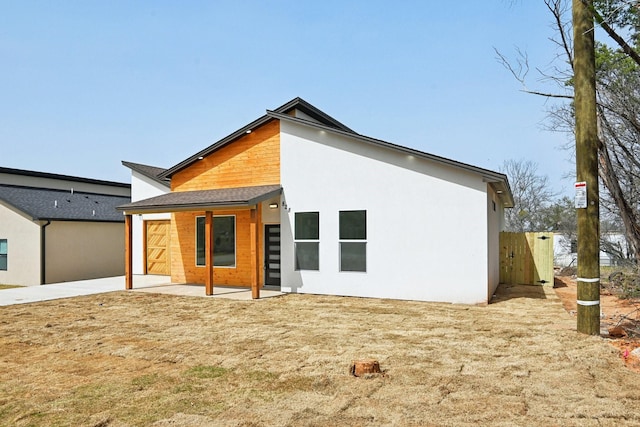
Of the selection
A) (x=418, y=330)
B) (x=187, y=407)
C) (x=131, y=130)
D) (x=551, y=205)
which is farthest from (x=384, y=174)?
(x=551, y=205)

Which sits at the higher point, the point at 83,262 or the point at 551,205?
the point at 551,205

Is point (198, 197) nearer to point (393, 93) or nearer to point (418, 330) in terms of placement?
Result: point (418, 330)

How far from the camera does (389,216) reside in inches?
448

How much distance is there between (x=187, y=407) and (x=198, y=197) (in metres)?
9.77

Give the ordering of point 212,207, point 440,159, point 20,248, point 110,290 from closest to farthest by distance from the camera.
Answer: point 440,159, point 212,207, point 110,290, point 20,248

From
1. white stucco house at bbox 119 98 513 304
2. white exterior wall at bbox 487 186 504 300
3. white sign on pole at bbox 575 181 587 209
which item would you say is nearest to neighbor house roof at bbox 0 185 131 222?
white stucco house at bbox 119 98 513 304

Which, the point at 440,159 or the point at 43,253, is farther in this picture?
the point at 43,253

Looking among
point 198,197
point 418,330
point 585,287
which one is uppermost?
point 198,197

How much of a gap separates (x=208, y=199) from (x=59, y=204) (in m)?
10.3

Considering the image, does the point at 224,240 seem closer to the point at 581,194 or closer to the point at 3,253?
the point at 3,253

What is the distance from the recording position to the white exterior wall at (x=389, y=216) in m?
10.5

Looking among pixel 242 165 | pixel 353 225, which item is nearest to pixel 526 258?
pixel 353 225

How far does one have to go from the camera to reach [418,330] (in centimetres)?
770

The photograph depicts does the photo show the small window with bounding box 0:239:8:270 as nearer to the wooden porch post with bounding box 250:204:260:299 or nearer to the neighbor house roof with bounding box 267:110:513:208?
the wooden porch post with bounding box 250:204:260:299
